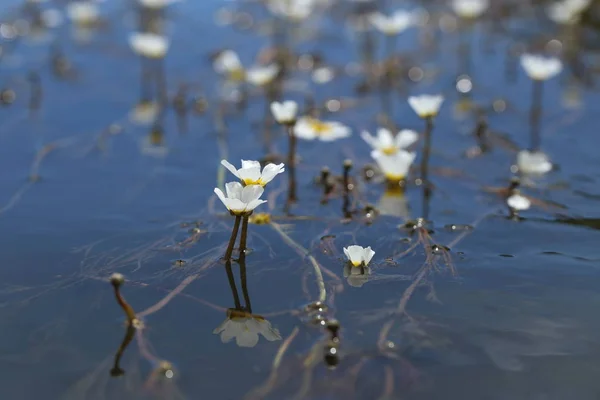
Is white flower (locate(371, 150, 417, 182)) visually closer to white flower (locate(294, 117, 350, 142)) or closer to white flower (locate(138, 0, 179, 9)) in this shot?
white flower (locate(294, 117, 350, 142))

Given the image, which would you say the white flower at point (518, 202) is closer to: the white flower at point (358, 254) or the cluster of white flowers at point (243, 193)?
the white flower at point (358, 254)

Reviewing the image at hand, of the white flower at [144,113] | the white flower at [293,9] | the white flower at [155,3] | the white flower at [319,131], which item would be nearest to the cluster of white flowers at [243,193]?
the white flower at [319,131]

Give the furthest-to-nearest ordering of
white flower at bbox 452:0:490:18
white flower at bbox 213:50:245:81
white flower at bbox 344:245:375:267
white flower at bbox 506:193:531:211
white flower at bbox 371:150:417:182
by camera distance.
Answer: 1. white flower at bbox 452:0:490:18
2. white flower at bbox 213:50:245:81
3. white flower at bbox 371:150:417:182
4. white flower at bbox 506:193:531:211
5. white flower at bbox 344:245:375:267

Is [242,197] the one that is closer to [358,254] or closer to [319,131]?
[358,254]

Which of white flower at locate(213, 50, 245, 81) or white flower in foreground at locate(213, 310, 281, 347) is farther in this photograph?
white flower at locate(213, 50, 245, 81)

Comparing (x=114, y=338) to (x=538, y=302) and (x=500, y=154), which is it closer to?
(x=538, y=302)

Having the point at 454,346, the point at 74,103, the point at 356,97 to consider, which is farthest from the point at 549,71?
the point at 74,103

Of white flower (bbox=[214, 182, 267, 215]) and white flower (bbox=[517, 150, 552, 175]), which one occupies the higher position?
white flower (bbox=[214, 182, 267, 215])

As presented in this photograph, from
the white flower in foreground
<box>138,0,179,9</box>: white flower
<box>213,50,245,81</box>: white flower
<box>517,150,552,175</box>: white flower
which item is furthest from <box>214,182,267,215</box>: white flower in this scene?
<box>138,0,179,9</box>: white flower
